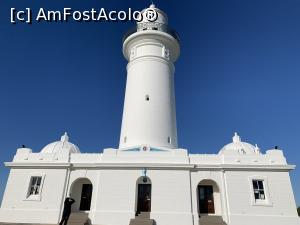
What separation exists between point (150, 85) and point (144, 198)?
10413 millimetres

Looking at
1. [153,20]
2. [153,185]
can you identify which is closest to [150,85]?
[153,20]

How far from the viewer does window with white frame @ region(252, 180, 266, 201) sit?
686 inches

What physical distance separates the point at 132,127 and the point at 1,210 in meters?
11.7

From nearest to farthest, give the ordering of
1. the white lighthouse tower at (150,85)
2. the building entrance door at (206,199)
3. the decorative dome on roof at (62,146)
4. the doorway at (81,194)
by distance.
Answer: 1. the building entrance door at (206,199)
2. the doorway at (81,194)
3. the white lighthouse tower at (150,85)
4. the decorative dome on roof at (62,146)

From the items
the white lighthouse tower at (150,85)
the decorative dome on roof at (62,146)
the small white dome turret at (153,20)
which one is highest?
the small white dome turret at (153,20)

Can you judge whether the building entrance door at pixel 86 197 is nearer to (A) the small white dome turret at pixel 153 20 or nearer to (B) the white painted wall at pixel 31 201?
(B) the white painted wall at pixel 31 201

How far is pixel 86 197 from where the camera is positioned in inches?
775

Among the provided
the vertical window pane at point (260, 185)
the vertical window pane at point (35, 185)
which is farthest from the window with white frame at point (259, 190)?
the vertical window pane at point (35, 185)

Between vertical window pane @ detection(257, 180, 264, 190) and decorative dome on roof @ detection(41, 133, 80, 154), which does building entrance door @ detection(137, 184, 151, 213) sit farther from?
decorative dome on roof @ detection(41, 133, 80, 154)

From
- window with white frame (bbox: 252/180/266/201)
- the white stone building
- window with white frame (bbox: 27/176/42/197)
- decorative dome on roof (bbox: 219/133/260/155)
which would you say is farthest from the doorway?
decorative dome on roof (bbox: 219/133/260/155)

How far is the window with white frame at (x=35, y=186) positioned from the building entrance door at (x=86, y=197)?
3.33m

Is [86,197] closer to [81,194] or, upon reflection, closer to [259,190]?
[81,194]

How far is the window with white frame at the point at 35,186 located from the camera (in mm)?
18562

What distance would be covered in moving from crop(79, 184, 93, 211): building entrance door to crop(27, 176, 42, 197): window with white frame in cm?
333
